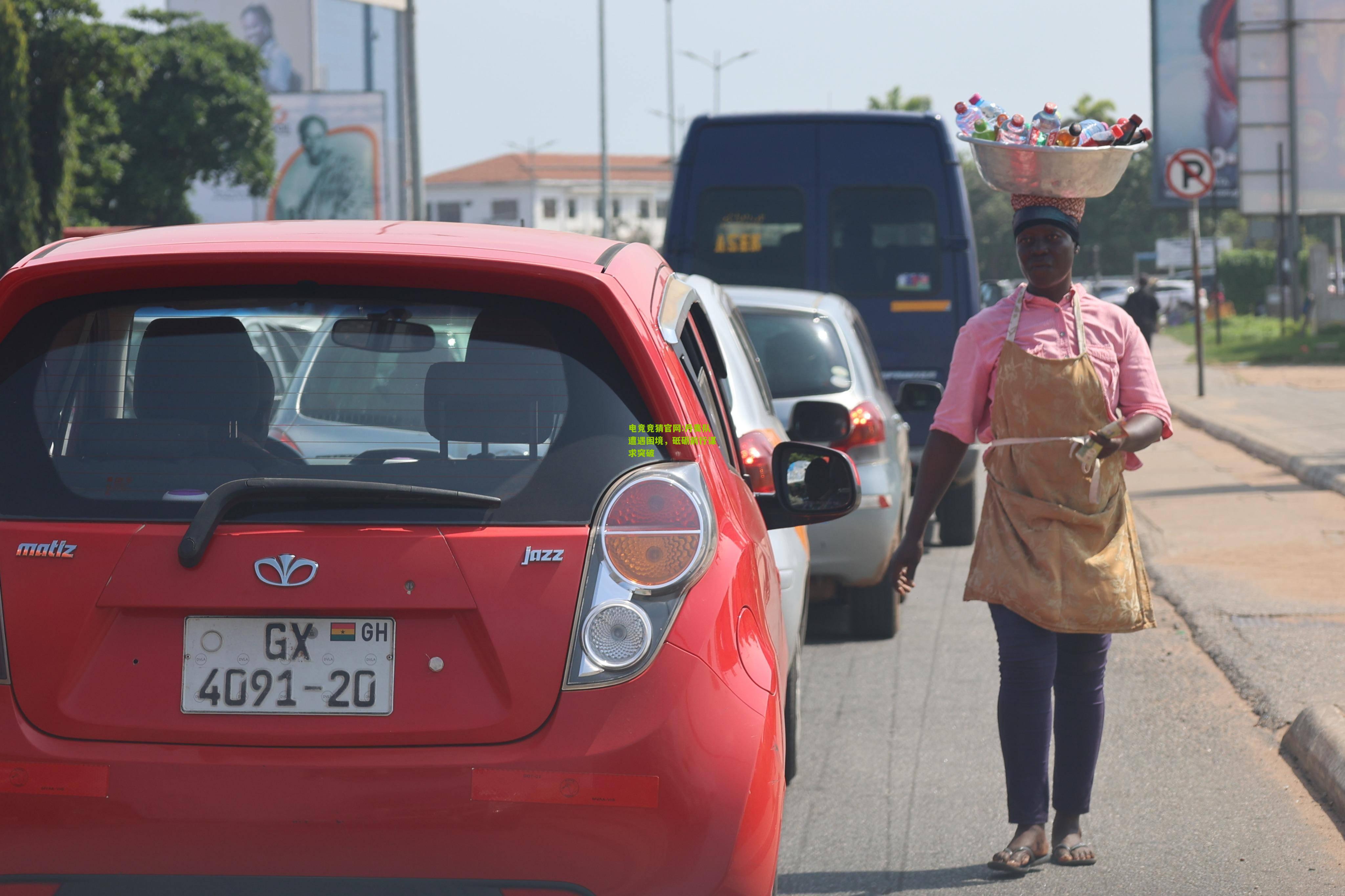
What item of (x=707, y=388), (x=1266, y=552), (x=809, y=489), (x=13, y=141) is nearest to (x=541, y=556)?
(x=707, y=388)

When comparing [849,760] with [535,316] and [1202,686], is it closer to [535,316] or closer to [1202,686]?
[1202,686]

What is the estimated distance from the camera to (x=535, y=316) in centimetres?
288

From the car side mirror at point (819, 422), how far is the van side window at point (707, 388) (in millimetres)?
1488

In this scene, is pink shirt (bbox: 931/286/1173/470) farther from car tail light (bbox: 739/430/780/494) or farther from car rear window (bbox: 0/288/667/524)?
car rear window (bbox: 0/288/667/524)

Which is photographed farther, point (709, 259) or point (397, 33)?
point (397, 33)

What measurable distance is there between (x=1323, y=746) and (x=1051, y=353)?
1885 millimetres

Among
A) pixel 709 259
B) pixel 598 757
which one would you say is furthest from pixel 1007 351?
pixel 709 259

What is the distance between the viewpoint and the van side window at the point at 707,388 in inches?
135

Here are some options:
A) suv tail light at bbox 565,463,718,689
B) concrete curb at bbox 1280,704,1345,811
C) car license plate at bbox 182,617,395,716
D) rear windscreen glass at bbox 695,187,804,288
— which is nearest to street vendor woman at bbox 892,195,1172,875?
concrete curb at bbox 1280,704,1345,811

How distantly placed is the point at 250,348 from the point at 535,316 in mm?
532

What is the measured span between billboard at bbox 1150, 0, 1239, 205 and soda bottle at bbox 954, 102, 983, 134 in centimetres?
5066

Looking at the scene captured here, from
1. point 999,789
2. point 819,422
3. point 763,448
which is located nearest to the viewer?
point 999,789

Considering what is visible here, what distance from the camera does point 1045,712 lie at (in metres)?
4.25

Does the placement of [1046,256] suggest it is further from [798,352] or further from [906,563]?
[798,352]
